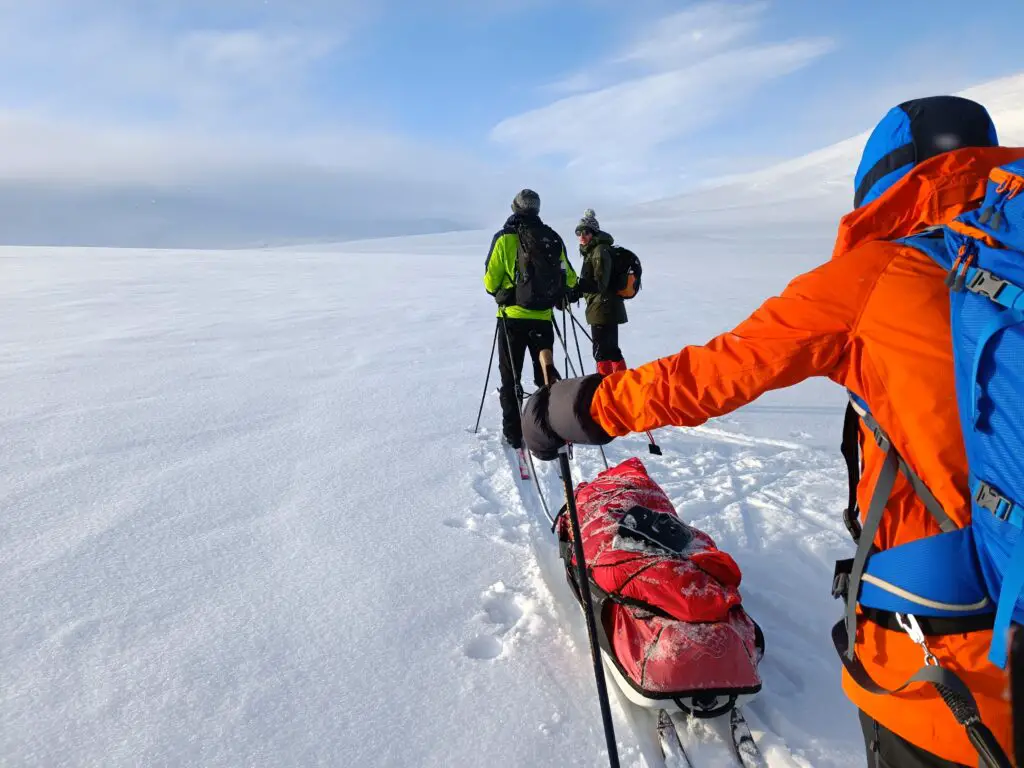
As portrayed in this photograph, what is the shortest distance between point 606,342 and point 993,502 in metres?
5.07

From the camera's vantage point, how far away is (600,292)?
18.2 ft

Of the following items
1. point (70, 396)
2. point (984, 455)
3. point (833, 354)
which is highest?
point (833, 354)

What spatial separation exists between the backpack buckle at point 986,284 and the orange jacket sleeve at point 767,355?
178 millimetres

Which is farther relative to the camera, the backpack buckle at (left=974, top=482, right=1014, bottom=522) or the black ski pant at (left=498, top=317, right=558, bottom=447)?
the black ski pant at (left=498, top=317, right=558, bottom=447)

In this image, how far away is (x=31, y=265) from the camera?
15859mm

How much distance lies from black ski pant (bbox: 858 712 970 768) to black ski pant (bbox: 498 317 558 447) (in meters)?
3.48

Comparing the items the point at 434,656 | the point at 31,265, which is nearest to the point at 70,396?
the point at 434,656

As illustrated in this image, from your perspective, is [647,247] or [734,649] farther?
[647,247]

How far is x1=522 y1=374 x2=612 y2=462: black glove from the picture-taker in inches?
57.4

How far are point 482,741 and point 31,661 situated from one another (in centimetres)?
164

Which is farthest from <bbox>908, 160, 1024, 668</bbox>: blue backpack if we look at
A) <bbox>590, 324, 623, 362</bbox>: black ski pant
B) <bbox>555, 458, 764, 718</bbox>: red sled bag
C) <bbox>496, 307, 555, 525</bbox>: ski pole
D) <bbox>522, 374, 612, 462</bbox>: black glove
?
<bbox>590, 324, 623, 362</bbox>: black ski pant

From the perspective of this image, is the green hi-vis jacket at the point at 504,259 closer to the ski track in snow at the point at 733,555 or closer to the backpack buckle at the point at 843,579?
the ski track in snow at the point at 733,555

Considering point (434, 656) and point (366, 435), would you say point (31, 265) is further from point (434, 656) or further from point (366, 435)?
point (434, 656)

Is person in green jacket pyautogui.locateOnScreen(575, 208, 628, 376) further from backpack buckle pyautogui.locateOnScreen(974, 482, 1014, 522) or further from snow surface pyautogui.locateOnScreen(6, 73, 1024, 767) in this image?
backpack buckle pyautogui.locateOnScreen(974, 482, 1014, 522)
